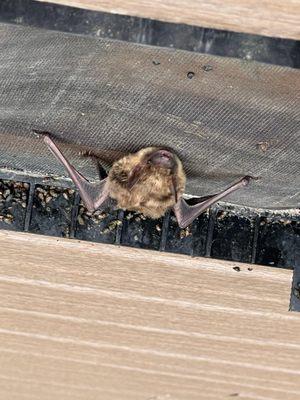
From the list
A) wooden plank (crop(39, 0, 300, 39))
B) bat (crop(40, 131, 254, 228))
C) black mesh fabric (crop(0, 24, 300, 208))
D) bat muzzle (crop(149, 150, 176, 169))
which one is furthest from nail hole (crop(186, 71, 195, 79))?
bat (crop(40, 131, 254, 228))

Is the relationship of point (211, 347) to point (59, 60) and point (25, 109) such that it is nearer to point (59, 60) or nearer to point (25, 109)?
point (25, 109)

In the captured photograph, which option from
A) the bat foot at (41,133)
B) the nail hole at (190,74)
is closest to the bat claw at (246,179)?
the bat foot at (41,133)

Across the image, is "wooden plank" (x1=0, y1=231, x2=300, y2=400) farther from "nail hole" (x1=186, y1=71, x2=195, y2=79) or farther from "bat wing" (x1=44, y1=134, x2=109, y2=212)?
"nail hole" (x1=186, y1=71, x2=195, y2=79)

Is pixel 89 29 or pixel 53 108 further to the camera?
pixel 53 108

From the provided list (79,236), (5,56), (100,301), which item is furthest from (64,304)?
(5,56)

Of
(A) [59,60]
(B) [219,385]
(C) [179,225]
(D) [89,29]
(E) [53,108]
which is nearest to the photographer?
(D) [89,29]

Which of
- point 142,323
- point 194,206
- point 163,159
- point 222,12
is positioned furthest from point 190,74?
point 142,323

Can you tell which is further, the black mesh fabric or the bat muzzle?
the bat muzzle

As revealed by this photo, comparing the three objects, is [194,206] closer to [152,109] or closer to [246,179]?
[246,179]
